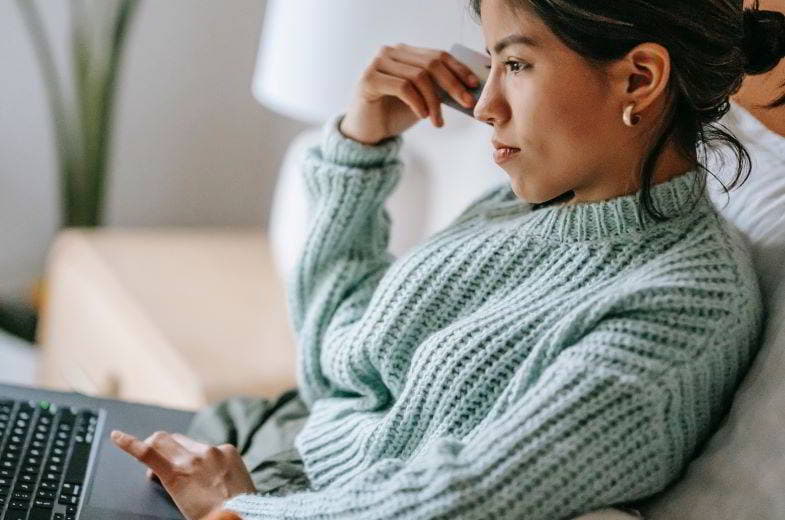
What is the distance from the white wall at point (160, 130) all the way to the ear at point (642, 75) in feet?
5.65

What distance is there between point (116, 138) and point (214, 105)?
24cm

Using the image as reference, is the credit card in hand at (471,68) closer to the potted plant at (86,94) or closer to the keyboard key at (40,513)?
the keyboard key at (40,513)

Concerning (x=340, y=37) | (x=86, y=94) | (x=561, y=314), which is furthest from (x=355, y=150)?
(x=86, y=94)

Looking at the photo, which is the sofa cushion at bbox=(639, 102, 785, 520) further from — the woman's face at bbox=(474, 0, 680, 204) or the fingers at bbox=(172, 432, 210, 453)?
the fingers at bbox=(172, 432, 210, 453)

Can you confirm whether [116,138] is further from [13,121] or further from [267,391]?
[267,391]

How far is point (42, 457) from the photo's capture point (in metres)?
1.12

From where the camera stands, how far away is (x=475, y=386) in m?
0.96

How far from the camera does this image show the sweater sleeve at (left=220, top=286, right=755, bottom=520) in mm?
831

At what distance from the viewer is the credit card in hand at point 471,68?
3.91 ft

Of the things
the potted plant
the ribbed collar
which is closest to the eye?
the ribbed collar

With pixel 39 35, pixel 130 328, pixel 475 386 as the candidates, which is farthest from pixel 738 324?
pixel 39 35

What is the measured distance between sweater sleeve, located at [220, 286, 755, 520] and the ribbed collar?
11cm

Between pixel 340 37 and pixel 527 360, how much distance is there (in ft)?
3.03

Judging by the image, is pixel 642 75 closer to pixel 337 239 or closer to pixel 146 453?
pixel 337 239
